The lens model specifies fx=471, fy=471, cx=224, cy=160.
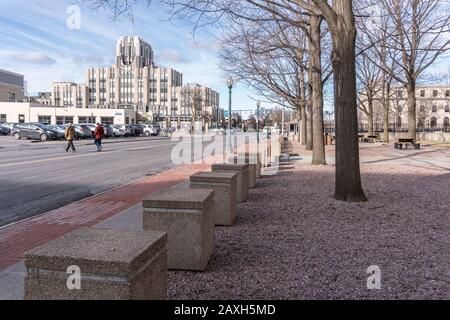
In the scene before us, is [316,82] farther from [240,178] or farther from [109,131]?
[109,131]

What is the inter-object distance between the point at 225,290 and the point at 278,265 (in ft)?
3.27

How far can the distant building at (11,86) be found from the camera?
422 feet

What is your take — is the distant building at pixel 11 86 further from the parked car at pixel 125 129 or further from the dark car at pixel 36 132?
the dark car at pixel 36 132

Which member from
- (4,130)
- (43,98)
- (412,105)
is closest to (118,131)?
(4,130)

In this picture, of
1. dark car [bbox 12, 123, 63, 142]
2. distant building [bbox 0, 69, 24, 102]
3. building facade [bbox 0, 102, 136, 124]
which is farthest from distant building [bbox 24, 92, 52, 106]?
dark car [bbox 12, 123, 63, 142]

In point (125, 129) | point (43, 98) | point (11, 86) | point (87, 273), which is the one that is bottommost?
point (87, 273)

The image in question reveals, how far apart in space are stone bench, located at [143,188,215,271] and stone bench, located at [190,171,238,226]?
80.1 inches

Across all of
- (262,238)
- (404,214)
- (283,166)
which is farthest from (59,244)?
(283,166)

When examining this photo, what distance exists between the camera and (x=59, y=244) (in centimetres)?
328

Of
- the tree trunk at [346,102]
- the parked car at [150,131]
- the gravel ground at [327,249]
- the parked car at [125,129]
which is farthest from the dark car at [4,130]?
the tree trunk at [346,102]

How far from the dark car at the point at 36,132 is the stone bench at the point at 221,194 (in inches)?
1608

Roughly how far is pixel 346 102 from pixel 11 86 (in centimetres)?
13936

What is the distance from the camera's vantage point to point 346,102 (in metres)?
9.64

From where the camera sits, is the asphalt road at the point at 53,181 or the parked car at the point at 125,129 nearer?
the asphalt road at the point at 53,181
